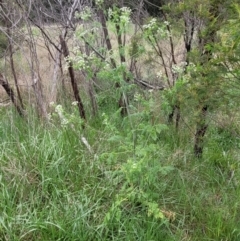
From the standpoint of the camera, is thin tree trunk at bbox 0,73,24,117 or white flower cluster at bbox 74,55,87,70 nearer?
white flower cluster at bbox 74,55,87,70

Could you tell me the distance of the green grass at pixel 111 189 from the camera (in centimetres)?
256

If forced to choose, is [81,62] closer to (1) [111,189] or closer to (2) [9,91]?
(1) [111,189]

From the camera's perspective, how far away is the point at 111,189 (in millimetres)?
2920

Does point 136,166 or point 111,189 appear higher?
point 136,166

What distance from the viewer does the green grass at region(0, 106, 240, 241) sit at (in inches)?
101

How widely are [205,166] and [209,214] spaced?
2.67ft

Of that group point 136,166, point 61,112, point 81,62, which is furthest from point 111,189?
point 81,62

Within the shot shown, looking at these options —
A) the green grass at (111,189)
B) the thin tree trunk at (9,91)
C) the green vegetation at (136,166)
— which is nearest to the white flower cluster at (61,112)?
the green vegetation at (136,166)

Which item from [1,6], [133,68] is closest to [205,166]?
[133,68]

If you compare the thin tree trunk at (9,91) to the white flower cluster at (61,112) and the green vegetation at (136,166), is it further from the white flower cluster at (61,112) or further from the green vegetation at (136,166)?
the white flower cluster at (61,112)

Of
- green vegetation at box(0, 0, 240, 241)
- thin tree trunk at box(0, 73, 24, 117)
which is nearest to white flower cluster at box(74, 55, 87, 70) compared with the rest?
green vegetation at box(0, 0, 240, 241)

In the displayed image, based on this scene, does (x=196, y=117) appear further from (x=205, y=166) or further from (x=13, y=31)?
(x=13, y=31)

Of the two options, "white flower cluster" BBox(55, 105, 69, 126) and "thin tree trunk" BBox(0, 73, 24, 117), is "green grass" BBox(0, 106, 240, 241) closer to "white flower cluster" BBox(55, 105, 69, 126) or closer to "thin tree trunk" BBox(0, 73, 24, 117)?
"white flower cluster" BBox(55, 105, 69, 126)

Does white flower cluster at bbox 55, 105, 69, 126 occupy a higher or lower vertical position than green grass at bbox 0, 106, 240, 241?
higher
